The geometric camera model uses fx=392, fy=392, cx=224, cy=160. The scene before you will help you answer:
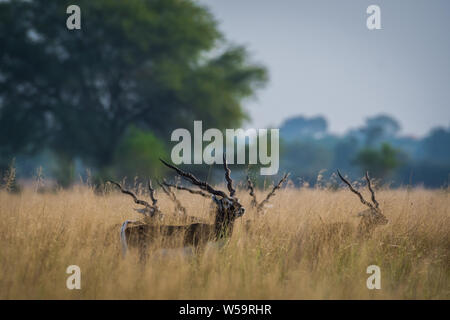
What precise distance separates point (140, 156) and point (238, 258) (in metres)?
17.1

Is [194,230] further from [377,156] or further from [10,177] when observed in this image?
[377,156]

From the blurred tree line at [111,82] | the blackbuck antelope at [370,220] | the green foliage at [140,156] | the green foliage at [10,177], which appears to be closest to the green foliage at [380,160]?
the blurred tree line at [111,82]

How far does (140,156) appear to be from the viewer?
21.1m

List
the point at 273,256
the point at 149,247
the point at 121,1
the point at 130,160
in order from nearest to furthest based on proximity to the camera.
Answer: the point at 149,247 < the point at 273,256 < the point at 130,160 < the point at 121,1

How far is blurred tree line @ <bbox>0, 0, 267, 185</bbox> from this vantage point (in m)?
22.8

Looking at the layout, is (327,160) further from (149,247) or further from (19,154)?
(149,247)

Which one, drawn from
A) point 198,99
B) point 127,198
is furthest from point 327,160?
point 127,198

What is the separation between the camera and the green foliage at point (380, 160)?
3594 centimetres

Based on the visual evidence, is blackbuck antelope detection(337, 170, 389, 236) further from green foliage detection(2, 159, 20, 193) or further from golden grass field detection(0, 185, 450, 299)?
green foliage detection(2, 159, 20, 193)

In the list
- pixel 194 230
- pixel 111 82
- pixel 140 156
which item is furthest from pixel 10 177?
pixel 111 82

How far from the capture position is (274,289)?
4.05 metres

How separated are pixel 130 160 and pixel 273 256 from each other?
17.6 meters

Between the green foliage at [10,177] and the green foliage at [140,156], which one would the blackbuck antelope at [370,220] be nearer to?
the green foliage at [10,177]

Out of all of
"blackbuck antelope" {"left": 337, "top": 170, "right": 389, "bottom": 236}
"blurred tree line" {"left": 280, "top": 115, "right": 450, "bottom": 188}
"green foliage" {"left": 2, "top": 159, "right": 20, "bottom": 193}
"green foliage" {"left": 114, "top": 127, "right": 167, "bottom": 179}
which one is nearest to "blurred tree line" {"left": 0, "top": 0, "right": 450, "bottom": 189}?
"green foliage" {"left": 114, "top": 127, "right": 167, "bottom": 179}
